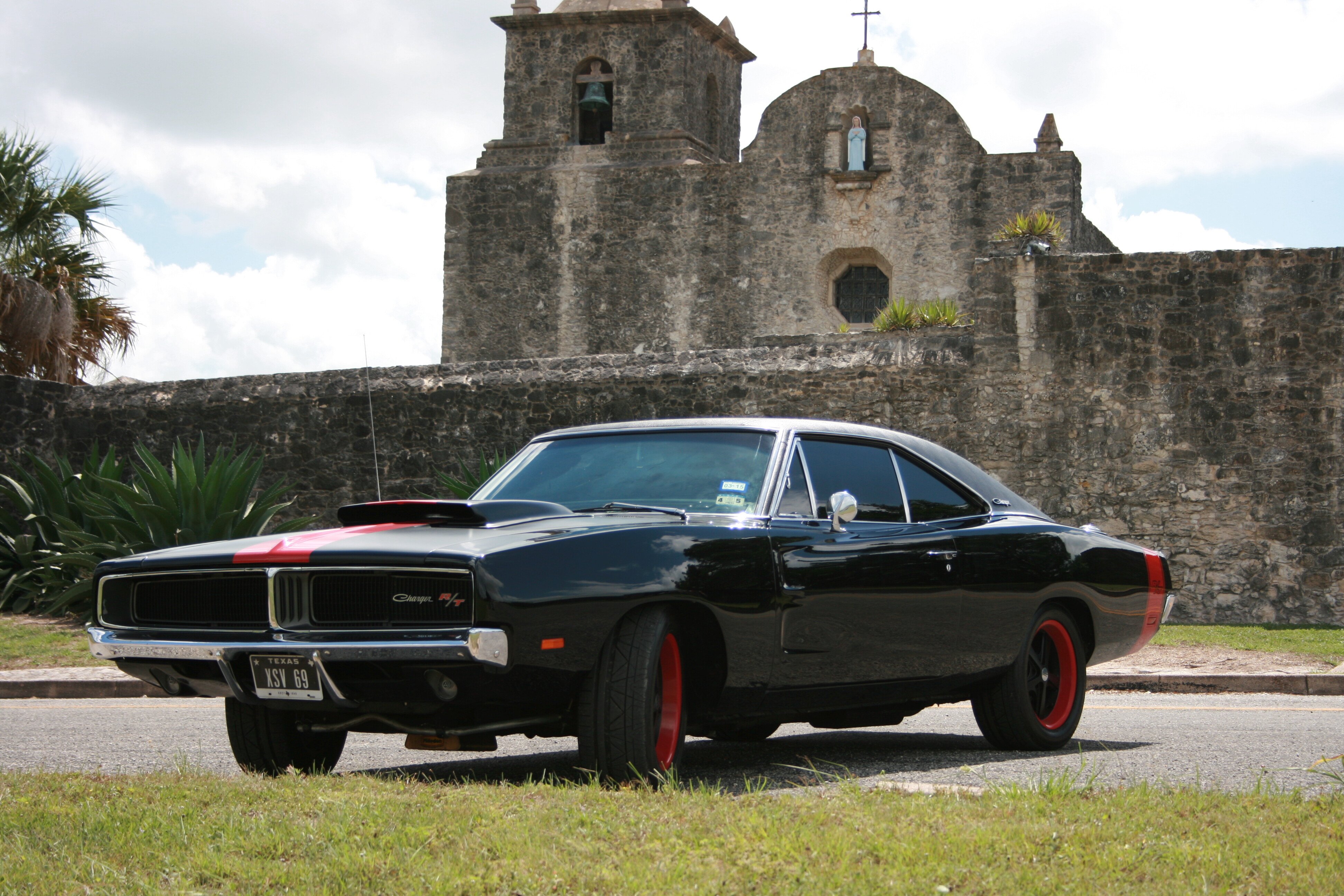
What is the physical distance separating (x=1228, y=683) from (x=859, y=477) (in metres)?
5.43

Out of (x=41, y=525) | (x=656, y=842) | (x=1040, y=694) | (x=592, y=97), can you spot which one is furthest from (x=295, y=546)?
(x=592, y=97)

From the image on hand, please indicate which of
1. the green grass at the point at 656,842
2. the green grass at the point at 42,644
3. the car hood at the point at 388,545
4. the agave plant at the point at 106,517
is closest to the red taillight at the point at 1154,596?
the green grass at the point at 656,842

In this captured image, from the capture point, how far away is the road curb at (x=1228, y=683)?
10242mm

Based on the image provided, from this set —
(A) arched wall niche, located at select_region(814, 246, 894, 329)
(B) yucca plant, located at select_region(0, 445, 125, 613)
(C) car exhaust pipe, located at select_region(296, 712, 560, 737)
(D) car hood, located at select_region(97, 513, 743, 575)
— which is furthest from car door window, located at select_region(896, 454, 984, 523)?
(A) arched wall niche, located at select_region(814, 246, 894, 329)

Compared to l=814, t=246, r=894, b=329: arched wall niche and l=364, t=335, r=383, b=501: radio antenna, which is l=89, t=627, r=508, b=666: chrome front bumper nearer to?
l=364, t=335, r=383, b=501: radio antenna

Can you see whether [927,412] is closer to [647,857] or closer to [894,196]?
[647,857]

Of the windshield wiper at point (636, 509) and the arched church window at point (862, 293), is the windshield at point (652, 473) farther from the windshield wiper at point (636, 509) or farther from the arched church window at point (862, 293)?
the arched church window at point (862, 293)

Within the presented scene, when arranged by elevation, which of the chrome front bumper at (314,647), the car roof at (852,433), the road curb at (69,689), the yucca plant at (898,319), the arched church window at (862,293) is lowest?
the road curb at (69,689)

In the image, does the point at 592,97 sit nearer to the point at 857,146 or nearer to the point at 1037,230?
the point at 857,146

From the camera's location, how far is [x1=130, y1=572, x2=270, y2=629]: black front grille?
193 inches

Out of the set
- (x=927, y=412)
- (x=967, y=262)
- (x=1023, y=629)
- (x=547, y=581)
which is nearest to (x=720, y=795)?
(x=547, y=581)

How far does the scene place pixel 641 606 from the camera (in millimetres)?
4914

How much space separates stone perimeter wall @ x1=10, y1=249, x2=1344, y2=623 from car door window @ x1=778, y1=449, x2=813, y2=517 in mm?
9867

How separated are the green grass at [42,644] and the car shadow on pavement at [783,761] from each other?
595cm
